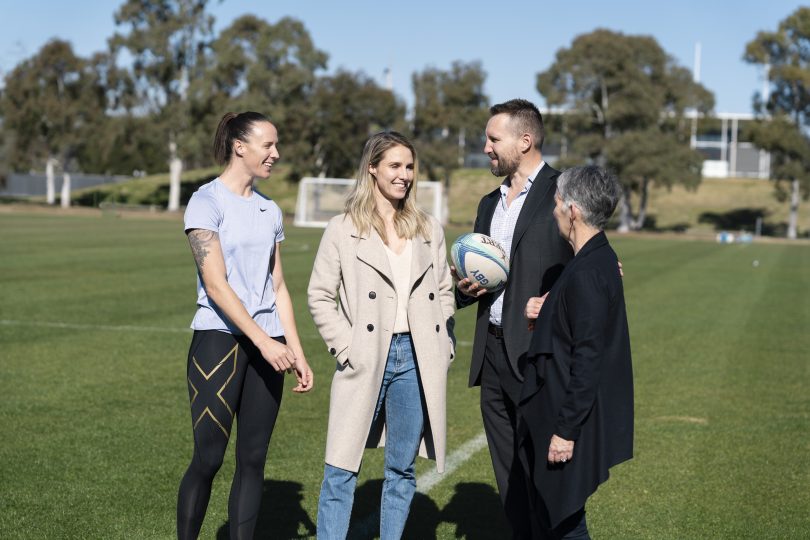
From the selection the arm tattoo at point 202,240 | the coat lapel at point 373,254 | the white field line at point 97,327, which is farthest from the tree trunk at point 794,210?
the arm tattoo at point 202,240

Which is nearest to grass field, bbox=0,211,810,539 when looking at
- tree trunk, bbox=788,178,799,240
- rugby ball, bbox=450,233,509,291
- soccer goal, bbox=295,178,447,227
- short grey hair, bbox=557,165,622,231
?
rugby ball, bbox=450,233,509,291

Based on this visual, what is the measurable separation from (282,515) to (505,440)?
1.58 m

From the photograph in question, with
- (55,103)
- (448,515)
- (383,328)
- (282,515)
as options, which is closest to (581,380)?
(383,328)

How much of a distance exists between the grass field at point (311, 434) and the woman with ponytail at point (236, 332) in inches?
41.6

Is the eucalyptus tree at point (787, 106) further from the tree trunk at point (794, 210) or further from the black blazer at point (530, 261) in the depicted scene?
the black blazer at point (530, 261)

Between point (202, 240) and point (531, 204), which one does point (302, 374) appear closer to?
point (202, 240)

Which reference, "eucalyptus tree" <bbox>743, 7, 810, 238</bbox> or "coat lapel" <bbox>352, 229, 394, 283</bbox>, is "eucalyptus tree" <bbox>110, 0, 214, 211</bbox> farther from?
"coat lapel" <bbox>352, 229, 394, 283</bbox>

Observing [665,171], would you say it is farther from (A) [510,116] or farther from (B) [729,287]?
(A) [510,116]

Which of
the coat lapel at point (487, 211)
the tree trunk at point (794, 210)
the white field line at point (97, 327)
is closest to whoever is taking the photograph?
the coat lapel at point (487, 211)

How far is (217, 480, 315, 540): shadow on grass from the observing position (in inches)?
224

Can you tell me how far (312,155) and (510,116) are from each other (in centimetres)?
7057

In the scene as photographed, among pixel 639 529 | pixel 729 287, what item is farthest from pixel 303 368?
pixel 729 287

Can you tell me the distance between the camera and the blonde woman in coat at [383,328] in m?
4.75

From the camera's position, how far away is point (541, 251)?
5.01 metres
